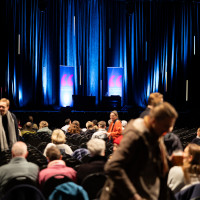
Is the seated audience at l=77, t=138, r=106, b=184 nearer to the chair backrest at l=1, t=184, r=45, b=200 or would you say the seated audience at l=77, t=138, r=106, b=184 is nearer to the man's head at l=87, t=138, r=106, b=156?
the man's head at l=87, t=138, r=106, b=156

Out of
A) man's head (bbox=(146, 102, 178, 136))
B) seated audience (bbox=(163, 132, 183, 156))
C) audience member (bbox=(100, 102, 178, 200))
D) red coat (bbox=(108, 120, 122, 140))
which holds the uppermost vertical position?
man's head (bbox=(146, 102, 178, 136))

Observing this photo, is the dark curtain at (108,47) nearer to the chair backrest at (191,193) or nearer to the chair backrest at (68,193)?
the chair backrest at (68,193)

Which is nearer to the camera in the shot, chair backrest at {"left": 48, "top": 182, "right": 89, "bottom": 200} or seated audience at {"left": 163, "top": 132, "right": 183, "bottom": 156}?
chair backrest at {"left": 48, "top": 182, "right": 89, "bottom": 200}

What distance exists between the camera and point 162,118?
220 centimetres

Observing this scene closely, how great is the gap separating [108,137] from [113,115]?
0.53m

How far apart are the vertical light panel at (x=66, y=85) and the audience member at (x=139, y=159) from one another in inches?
646

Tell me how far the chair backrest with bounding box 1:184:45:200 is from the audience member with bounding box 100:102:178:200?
0.75m

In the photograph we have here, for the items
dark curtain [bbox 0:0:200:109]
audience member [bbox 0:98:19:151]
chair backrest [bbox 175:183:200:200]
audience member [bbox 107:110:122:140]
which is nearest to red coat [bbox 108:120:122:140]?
audience member [bbox 107:110:122:140]

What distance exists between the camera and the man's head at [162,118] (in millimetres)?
2188

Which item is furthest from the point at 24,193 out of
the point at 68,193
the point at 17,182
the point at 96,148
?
the point at 96,148

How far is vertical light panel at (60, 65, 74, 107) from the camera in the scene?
18672 millimetres

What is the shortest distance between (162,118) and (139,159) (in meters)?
0.32

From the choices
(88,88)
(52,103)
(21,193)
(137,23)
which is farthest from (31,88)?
(21,193)

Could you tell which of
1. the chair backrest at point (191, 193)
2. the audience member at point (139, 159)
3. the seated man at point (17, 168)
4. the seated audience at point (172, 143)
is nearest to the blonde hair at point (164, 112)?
the audience member at point (139, 159)
